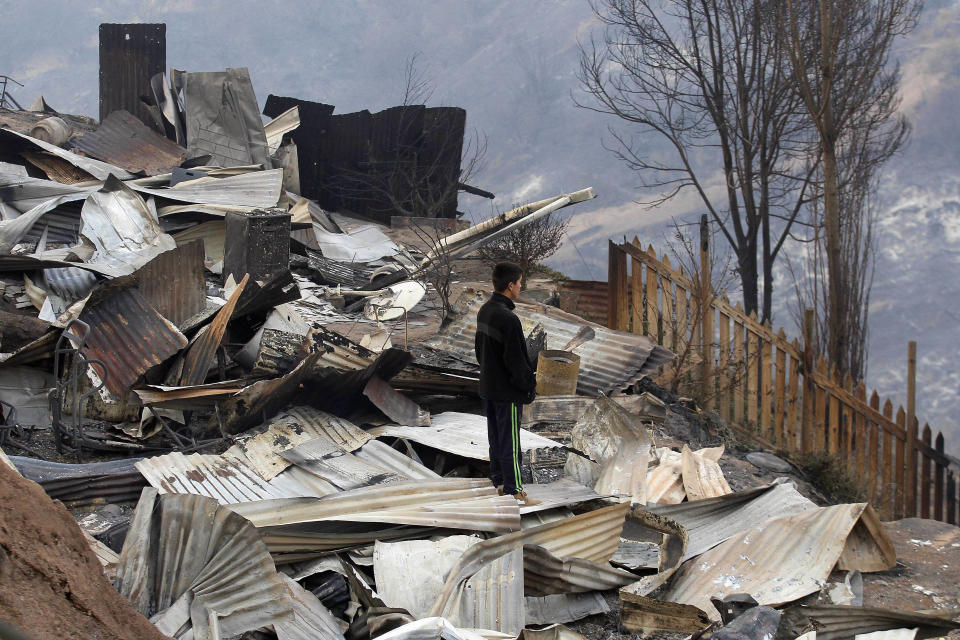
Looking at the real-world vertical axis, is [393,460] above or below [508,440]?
below

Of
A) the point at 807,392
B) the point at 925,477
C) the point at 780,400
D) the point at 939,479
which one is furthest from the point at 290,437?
the point at 939,479

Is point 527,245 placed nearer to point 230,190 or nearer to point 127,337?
point 230,190

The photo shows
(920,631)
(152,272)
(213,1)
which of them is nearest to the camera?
(920,631)

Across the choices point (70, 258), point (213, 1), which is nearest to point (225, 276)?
point (70, 258)

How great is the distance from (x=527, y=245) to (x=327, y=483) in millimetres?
7682

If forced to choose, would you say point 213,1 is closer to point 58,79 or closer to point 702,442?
point 58,79

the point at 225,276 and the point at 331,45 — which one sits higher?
the point at 331,45

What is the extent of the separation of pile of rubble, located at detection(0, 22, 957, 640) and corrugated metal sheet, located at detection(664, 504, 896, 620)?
0.02 meters

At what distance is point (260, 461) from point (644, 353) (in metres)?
3.71


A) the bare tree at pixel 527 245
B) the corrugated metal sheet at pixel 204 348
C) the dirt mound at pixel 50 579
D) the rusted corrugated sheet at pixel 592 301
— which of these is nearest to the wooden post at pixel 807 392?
the rusted corrugated sheet at pixel 592 301

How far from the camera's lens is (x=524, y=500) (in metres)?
4.71

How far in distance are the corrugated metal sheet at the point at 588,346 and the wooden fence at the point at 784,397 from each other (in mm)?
944

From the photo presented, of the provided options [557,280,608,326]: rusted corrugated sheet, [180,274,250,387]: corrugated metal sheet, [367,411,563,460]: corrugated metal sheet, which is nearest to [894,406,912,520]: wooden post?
[557,280,608,326]: rusted corrugated sheet

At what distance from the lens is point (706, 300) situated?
8.54 metres
